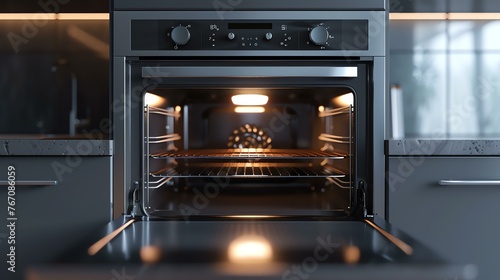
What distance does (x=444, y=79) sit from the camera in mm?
Result: 2305

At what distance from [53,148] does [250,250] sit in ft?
2.25

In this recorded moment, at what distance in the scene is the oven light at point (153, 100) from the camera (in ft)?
4.38

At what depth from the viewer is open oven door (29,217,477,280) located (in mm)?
807

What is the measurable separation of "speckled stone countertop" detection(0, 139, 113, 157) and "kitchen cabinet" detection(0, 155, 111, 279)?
0.01 meters

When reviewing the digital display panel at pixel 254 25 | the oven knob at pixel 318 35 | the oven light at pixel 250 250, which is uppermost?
the digital display panel at pixel 254 25

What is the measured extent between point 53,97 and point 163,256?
1.50 meters

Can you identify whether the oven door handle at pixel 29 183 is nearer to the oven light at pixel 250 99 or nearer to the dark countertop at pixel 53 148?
the dark countertop at pixel 53 148

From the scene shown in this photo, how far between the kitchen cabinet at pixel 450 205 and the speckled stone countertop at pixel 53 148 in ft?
2.70

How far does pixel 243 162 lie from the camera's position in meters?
1.81

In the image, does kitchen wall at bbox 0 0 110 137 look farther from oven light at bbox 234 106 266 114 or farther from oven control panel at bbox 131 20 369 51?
oven control panel at bbox 131 20 369 51

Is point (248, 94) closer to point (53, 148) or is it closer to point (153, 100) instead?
point (153, 100)

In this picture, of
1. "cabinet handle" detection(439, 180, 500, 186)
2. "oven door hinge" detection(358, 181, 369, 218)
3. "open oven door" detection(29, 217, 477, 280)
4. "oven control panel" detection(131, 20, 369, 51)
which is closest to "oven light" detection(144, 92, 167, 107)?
"oven control panel" detection(131, 20, 369, 51)

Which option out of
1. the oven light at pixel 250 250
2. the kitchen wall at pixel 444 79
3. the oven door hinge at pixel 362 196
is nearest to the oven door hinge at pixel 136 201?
the oven light at pixel 250 250

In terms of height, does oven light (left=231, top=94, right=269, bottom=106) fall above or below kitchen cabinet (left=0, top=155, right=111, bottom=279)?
above
